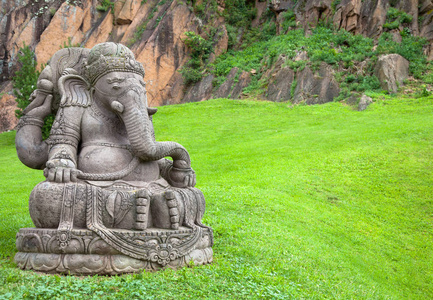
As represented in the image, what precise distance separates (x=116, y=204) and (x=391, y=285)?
4600 millimetres

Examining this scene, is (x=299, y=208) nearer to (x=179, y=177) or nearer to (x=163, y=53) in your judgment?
(x=179, y=177)

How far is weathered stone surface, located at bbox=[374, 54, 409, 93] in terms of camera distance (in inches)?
834

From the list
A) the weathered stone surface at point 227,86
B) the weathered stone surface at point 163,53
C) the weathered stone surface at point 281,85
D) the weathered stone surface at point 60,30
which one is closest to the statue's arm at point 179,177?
the weathered stone surface at point 281,85

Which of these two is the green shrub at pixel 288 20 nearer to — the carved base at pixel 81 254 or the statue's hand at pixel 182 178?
the statue's hand at pixel 182 178

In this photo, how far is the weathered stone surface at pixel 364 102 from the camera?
19.4 metres

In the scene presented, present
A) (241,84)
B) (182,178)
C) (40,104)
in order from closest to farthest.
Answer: (40,104) < (182,178) < (241,84)

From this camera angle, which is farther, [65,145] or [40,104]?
[40,104]

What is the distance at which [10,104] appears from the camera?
27.7m

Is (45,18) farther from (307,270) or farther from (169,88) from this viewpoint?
(307,270)

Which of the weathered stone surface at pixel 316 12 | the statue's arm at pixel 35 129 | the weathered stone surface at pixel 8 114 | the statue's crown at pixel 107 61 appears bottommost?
the weathered stone surface at pixel 8 114

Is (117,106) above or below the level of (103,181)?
above

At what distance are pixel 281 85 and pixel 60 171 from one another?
Answer: 815 inches

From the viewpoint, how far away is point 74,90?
4.79 meters

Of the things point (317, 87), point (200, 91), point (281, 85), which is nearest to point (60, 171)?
point (317, 87)
